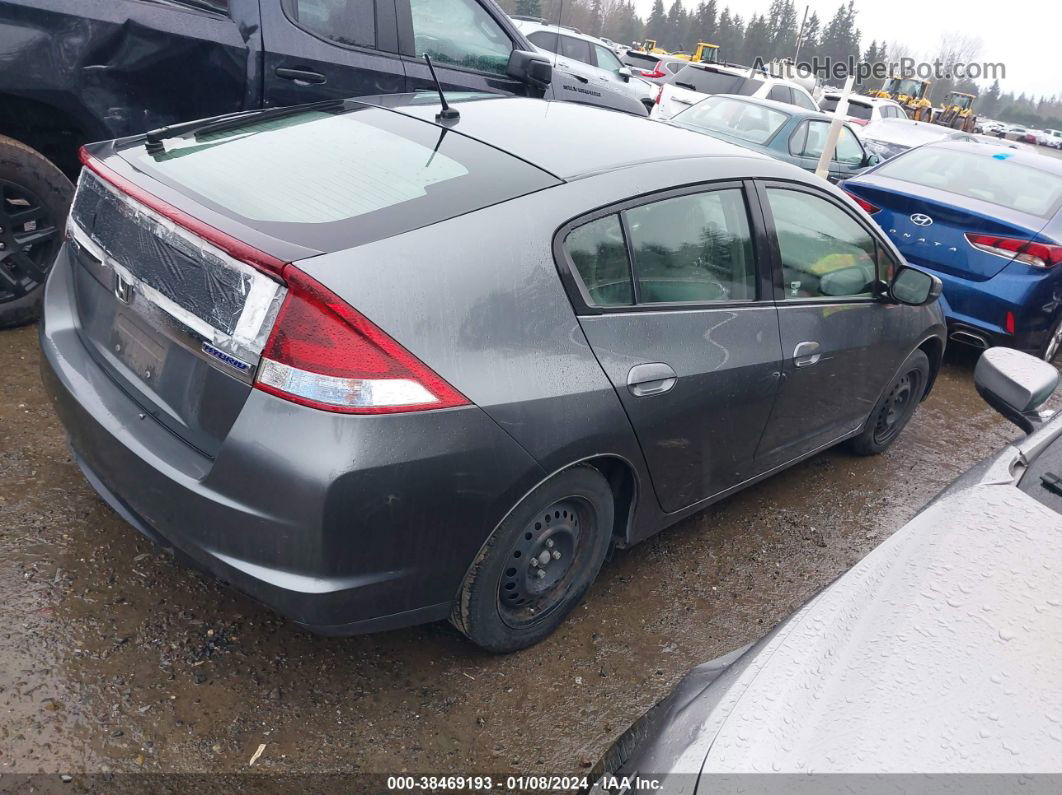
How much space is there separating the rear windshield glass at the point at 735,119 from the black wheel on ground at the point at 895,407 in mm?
5518

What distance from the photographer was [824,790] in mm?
1249

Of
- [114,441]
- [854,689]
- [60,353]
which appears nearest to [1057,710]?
[854,689]

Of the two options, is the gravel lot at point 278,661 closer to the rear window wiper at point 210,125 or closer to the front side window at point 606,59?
the rear window wiper at point 210,125

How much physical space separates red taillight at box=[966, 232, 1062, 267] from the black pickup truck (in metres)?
3.13

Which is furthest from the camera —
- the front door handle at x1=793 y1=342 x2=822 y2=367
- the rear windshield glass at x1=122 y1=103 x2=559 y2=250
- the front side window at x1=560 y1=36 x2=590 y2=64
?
the front side window at x1=560 y1=36 x2=590 y2=64

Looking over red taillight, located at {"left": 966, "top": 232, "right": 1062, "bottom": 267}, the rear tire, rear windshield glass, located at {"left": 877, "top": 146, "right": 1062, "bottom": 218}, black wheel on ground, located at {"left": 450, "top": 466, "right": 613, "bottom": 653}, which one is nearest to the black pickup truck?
black wheel on ground, located at {"left": 450, "top": 466, "right": 613, "bottom": 653}

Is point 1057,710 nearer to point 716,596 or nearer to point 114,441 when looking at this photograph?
point 716,596

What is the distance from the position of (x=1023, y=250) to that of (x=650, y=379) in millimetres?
4088

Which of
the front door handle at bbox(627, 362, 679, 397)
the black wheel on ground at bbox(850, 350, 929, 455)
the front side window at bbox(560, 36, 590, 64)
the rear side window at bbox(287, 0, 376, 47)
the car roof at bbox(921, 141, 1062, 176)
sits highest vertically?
the front side window at bbox(560, 36, 590, 64)

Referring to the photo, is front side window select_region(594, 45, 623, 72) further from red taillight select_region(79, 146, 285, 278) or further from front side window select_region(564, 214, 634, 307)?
red taillight select_region(79, 146, 285, 278)

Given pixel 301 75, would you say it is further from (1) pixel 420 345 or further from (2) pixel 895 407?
(2) pixel 895 407

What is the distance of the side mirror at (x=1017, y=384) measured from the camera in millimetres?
2311

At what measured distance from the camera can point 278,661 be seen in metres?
2.51

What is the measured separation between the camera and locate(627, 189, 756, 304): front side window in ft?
8.75
